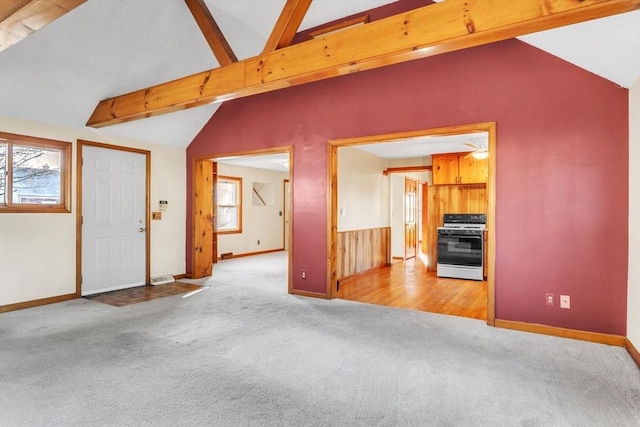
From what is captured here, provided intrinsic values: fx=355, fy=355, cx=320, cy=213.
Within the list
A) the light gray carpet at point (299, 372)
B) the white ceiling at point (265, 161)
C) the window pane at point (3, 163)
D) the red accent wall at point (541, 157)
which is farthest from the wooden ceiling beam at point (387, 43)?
the white ceiling at point (265, 161)

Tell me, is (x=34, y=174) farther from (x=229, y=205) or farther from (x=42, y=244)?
(x=229, y=205)

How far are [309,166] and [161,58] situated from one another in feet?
7.44

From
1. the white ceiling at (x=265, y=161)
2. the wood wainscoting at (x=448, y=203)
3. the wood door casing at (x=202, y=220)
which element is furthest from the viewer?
the white ceiling at (x=265, y=161)

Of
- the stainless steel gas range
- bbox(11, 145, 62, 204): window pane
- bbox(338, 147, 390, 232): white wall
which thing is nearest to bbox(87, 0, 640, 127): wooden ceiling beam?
bbox(11, 145, 62, 204): window pane

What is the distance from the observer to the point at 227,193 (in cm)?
882

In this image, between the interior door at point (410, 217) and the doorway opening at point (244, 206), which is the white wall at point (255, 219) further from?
the interior door at point (410, 217)

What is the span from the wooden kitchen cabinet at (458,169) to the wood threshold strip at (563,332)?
361 cm

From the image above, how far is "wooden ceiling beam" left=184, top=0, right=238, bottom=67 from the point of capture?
3.58 meters

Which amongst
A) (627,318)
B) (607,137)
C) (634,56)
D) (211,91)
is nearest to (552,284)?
(627,318)

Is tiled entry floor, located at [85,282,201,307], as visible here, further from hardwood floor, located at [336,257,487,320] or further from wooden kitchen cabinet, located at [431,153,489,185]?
wooden kitchen cabinet, located at [431,153,489,185]

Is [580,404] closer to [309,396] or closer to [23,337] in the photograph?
[309,396]

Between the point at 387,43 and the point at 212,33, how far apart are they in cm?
199

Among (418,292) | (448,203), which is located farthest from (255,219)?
(418,292)

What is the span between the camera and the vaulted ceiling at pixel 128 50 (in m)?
3.07
